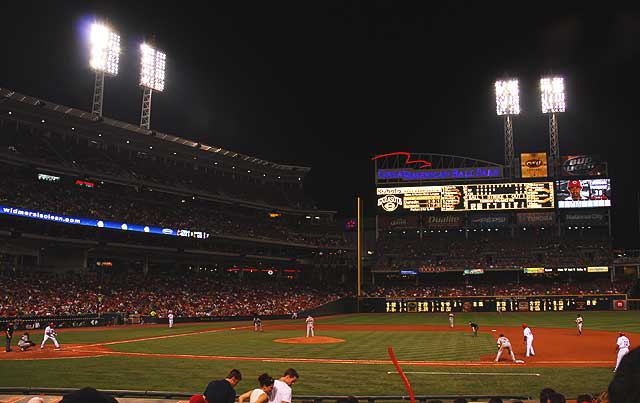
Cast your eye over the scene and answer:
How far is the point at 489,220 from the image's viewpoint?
266 feet

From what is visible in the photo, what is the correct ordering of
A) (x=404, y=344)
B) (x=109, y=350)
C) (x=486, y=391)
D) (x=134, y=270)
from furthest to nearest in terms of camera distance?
1. (x=134, y=270)
2. (x=404, y=344)
3. (x=109, y=350)
4. (x=486, y=391)

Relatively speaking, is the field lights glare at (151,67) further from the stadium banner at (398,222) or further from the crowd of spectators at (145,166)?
the stadium banner at (398,222)

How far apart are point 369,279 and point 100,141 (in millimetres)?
45945

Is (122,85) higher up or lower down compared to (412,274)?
higher up

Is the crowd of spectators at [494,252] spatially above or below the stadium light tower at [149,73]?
below

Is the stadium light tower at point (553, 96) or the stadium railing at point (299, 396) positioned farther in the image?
the stadium light tower at point (553, 96)

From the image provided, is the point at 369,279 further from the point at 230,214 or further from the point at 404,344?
the point at 404,344

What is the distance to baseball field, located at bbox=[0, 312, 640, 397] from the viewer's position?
58.4ft

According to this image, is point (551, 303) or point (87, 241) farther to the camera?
point (551, 303)

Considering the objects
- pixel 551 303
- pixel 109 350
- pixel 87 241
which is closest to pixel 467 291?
pixel 551 303

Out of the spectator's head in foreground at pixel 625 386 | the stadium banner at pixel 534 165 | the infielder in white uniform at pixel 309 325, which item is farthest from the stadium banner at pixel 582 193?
the spectator's head in foreground at pixel 625 386

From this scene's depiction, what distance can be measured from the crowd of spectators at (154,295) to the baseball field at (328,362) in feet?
30.0

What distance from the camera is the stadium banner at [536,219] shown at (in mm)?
78812

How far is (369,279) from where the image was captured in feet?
289
